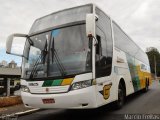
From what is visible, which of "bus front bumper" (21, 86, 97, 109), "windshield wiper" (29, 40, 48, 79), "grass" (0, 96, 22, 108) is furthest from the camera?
"grass" (0, 96, 22, 108)

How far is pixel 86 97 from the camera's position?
7367 mm

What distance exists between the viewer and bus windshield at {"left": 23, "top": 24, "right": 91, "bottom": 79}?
7.68 meters

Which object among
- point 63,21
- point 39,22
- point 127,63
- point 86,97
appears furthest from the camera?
point 127,63

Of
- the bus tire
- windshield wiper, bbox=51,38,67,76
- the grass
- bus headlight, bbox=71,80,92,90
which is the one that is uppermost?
windshield wiper, bbox=51,38,67,76

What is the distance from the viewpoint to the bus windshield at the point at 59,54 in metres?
7.68

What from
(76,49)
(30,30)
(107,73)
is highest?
(30,30)

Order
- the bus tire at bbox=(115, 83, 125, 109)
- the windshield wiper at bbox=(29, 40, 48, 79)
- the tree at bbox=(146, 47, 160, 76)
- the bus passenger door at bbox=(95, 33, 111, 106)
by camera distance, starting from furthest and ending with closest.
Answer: the tree at bbox=(146, 47, 160, 76) → the bus tire at bbox=(115, 83, 125, 109) → the windshield wiper at bbox=(29, 40, 48, 79) → the bus passenger door at bbox=(95, 33, 111, 106)

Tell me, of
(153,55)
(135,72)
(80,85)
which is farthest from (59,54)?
(153,55)

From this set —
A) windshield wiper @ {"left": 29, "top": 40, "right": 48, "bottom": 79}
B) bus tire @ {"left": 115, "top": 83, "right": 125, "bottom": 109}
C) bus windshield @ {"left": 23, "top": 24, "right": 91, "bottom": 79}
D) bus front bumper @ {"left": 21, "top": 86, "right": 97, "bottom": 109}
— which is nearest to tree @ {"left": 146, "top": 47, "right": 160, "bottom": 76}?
bus tire @ {"left": 115, "top": 83, "right": 125, "bottom": 109}

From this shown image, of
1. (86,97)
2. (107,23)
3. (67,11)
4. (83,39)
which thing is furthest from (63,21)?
(86,97)

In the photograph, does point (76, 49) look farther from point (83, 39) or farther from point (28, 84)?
point (28, 84)

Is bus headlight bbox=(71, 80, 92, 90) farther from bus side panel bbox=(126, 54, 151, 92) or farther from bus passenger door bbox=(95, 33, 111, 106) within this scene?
bus side panel bbox=(126, 54, 151, 92)

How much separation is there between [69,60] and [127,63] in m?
5.29

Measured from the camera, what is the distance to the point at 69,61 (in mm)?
7750
